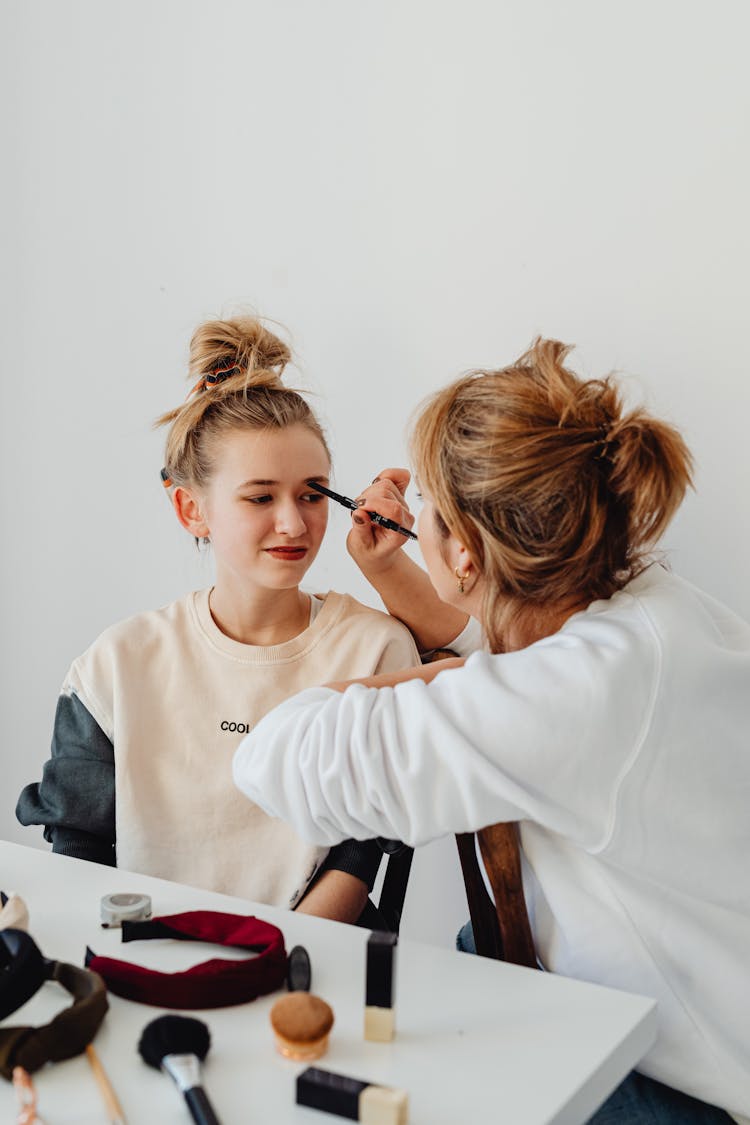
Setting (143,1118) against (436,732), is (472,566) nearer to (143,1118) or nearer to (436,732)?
(436,732)

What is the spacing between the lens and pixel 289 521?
1312 mm

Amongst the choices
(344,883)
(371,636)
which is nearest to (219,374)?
(371,636)

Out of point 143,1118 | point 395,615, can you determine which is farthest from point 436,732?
point 395,615

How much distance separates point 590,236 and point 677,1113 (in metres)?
0.94

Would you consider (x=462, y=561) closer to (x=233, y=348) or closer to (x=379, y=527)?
(x=379, y=527)

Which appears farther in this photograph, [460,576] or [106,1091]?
[460,576]

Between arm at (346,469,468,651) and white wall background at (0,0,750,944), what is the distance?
161 millimetres

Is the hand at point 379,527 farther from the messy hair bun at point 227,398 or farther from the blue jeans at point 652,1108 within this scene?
the blue jeans at point 652,1108

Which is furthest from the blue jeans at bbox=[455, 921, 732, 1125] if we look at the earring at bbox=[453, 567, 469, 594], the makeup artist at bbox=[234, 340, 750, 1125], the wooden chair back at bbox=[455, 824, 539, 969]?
the earring at bbox=[453, 567, 469, 594]

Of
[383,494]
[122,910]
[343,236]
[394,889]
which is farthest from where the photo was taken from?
[343,236]

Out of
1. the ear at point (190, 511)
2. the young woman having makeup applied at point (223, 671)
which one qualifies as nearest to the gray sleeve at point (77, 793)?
the young woman having makeup applied at point (223, 671)

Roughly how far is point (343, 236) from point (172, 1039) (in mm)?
1136

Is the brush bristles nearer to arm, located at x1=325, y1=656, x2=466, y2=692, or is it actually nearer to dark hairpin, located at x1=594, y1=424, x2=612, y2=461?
arm, located at x1=325, y1=656, x2=466, y2=692

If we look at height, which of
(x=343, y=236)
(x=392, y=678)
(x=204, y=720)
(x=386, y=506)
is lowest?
(x=204, y=720)
